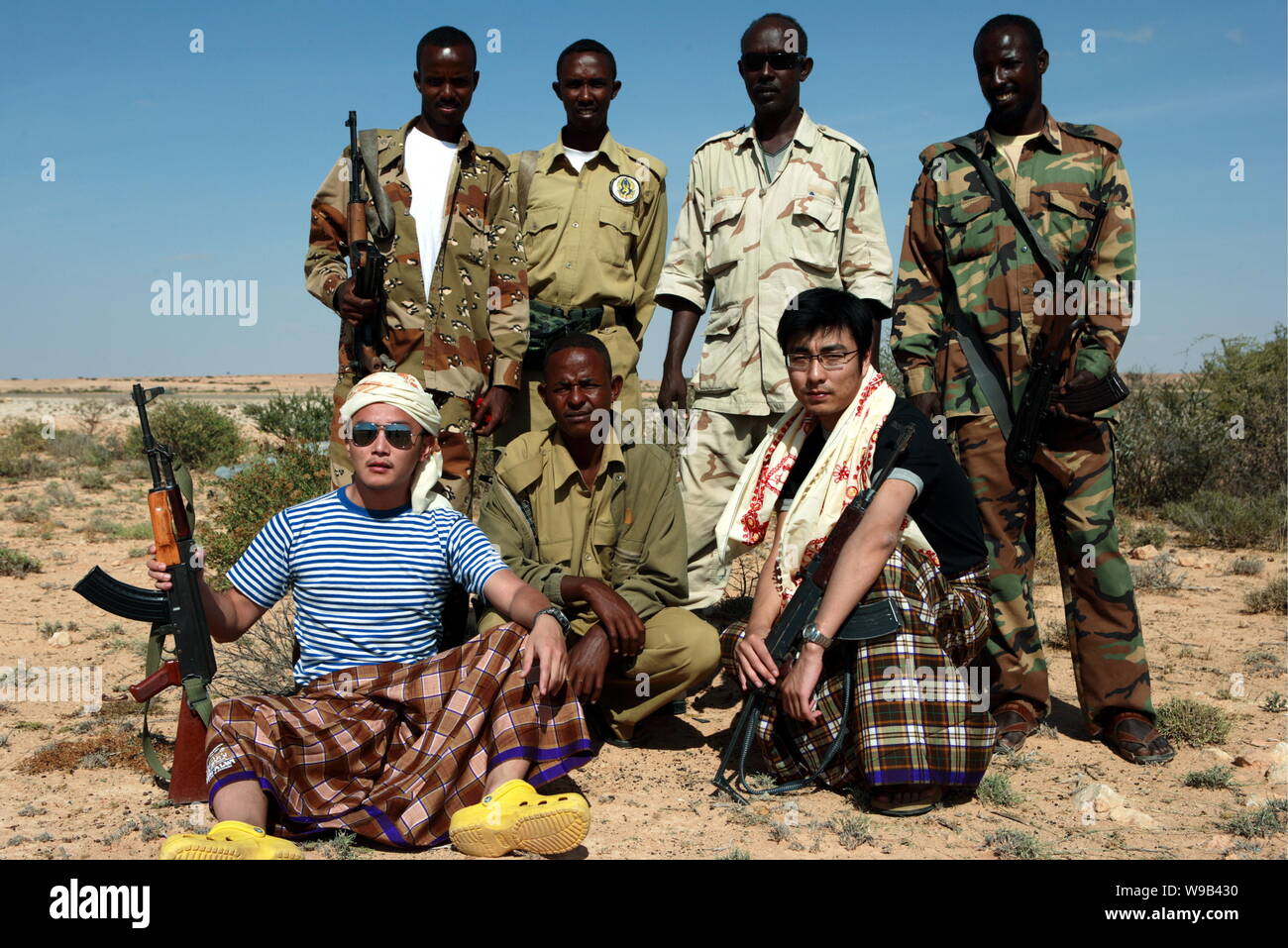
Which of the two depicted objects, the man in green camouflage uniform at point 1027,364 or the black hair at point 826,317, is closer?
the black hair at point 826,317

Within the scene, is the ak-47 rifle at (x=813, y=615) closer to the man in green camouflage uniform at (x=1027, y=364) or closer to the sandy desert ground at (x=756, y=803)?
the sandy desert ground at (x=756, y=803)

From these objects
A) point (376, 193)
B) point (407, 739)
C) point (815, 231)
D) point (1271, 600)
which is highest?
point (376, 193)

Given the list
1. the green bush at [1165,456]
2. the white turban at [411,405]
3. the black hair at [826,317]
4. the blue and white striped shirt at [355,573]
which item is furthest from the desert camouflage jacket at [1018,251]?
the green bush at [1165,456]

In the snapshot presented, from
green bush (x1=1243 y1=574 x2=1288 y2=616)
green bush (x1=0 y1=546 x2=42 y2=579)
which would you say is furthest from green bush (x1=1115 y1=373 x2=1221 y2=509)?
green bush (x1=0 y1=546 x2=42 y2=579)

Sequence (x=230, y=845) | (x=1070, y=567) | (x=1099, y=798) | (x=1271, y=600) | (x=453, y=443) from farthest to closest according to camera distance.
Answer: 1. (x=1271, y=600)
2. (x=453, y=443)
3. (x=1070, y=567)
4. (x=1099, y=798)
5. (x=230, y=845)

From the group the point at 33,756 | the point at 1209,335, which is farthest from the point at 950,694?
the point at 1209,335

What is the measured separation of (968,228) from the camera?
14.0 ft

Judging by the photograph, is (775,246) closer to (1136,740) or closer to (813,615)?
(813,615)

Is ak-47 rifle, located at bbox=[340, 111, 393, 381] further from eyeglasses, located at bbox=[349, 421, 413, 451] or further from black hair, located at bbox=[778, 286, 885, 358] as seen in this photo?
black hair, located at bbox=[778, 286, 885, 358]

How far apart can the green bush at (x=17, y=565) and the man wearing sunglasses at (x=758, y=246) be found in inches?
205

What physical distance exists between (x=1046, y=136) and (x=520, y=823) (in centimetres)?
324

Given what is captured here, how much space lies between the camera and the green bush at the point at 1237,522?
8742 millimetres

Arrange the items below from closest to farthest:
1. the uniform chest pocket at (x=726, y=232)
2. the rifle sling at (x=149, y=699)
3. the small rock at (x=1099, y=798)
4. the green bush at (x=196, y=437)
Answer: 1. the rifle sling at (x=149, y=699)
2. the small rock at (x=1099, y=798)
3. the uniform chest pocket at (x=726, y=232)
4. the green bush at (x=196, y=437)

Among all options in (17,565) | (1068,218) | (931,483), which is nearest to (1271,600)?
(1068,218)
